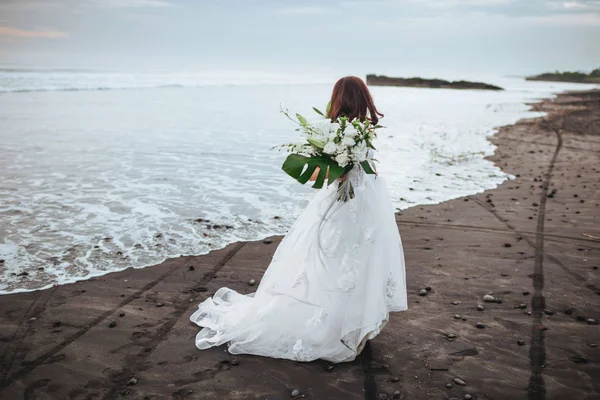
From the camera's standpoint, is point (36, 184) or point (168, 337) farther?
point (36, 184)

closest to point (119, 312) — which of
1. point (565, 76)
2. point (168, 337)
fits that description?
point (168, 337)

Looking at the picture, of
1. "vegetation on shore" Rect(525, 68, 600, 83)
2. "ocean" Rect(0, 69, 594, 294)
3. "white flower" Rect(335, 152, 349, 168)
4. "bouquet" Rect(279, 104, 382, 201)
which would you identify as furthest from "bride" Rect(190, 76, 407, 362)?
"vegetation on shore" Rect(525, 68, 600, 83)

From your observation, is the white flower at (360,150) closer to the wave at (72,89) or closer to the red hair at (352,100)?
the red hair at (352,100)

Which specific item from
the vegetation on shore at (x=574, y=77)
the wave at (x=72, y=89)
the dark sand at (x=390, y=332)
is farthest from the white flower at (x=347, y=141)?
the vegetation on shore at (x=574, y=77)

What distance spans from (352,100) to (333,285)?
157 centimetres

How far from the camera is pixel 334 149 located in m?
3.94

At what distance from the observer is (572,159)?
13.6 meters

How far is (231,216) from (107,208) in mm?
2227

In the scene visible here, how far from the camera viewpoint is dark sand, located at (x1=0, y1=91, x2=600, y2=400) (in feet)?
12.8

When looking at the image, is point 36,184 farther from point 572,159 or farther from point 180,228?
point 572,159

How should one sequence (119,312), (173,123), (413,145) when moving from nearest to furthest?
(119,312) < (413,145) < (173,123)

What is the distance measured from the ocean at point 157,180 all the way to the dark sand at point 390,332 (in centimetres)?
87

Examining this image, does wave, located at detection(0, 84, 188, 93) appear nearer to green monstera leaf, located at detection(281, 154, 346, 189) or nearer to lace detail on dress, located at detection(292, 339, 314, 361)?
green monstera leaf, located at detection(281, 154, 346, 189)

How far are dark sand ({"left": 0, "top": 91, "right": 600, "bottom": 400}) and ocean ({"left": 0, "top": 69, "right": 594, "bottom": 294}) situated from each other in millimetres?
874
